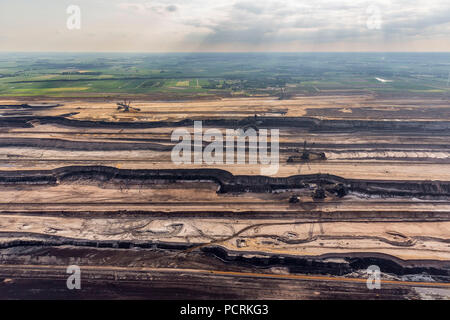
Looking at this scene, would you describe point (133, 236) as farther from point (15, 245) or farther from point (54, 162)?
point (54, 162)

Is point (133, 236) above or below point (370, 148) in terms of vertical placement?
below

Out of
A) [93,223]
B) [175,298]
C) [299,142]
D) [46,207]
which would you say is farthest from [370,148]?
[46,207]

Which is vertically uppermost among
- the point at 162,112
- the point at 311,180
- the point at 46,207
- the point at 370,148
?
the point at 162,112

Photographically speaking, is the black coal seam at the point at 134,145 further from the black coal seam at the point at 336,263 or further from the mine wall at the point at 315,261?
the black coal seam at the point at 336,263

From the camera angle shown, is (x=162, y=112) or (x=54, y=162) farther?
(x=162, y=112)

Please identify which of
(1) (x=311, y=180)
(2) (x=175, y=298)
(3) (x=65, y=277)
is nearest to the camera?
(2) (x=175, y=298)

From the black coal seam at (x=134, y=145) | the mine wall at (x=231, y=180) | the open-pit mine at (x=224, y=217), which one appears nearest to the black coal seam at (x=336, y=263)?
the open-pit mine at (x=224, y=217)

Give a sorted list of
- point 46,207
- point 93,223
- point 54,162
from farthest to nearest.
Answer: point 54,162
point 46,207
point 93,223
